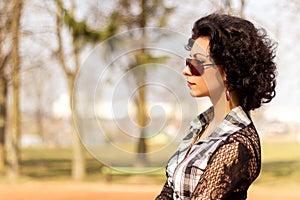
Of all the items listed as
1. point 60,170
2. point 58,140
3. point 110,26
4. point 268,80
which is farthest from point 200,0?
point 58,140

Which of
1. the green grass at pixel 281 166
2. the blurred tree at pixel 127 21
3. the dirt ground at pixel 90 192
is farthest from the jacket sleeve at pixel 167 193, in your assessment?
the green grass at pixel 281 166

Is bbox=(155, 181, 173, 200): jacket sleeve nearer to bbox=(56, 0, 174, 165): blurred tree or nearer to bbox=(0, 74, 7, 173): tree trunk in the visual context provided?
bbox=(56, 0, 174, 165): blurred tree

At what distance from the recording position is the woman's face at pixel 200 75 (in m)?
1.84

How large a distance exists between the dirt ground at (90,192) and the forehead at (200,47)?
11.4 metres

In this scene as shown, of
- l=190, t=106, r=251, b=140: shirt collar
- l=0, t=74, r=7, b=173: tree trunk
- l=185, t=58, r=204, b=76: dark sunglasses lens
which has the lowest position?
l=190, t=106, r=251, b=140: shirt collar

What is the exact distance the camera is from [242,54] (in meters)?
1.83

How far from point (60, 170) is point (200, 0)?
8.60 metres

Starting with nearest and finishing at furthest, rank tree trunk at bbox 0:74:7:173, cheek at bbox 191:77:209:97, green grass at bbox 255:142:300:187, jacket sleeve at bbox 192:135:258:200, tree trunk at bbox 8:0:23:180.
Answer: jacket sleeve at bbox 192:135:258:200 → cheek at bbox 191:77:209:97 → green grass at bbox 255:142:300:187 → tree trunk at bbox 8:0:23:180 → tree trunk at bbox 0:74:7:173

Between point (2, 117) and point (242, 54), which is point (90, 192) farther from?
point (242, 54)

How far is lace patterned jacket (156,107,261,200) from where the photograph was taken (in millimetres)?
1688

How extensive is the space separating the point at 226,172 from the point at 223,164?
0.02 m

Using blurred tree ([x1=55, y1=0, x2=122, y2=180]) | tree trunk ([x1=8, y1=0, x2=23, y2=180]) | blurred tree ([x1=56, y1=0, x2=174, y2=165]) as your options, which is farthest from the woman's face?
tree trunk ([x1=8, y1=0, x2=23, y2=180])

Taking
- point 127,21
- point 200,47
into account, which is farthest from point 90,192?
point 200,47

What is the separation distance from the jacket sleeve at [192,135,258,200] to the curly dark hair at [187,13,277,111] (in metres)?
0.22
